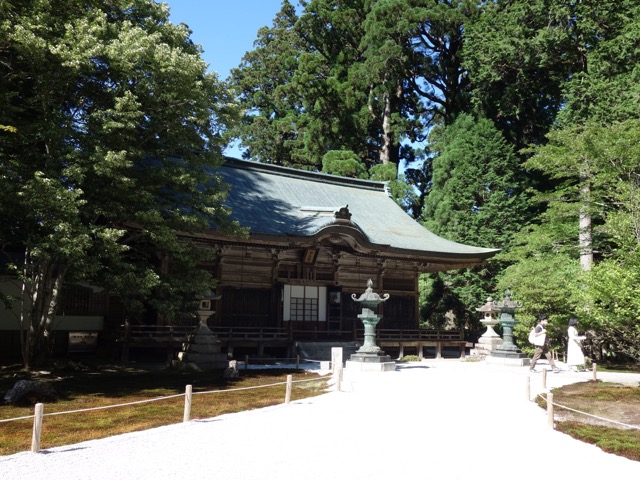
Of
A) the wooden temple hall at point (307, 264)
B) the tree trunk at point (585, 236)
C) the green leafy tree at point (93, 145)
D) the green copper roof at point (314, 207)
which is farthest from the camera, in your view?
the tree trunk at point (585, 236)

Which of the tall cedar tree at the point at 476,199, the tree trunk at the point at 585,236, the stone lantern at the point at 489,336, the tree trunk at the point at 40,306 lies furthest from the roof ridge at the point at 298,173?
the tree trunk at the point at 40,306

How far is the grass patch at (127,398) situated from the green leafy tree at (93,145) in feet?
5.45

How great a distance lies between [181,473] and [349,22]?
37.1 metres

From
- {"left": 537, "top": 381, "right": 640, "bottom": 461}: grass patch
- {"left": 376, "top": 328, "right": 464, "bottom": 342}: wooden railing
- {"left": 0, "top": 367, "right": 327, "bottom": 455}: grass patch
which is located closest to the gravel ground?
{"left": 537, "top": 381, "right": 640, "bottom": 461}: grass patch

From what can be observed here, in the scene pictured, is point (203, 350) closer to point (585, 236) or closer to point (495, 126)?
point (585, 236)

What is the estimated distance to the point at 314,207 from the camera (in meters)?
21.8

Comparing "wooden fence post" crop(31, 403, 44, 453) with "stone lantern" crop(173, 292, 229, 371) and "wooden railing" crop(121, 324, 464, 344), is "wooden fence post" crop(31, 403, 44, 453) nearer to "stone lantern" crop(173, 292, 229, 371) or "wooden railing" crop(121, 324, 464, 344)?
"stone lantern" crop(173, 292, 229, 371)

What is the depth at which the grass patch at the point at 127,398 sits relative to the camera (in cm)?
753

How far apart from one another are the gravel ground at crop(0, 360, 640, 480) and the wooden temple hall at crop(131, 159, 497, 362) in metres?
8.10

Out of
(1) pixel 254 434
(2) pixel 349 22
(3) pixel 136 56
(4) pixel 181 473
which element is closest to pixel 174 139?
(3) pixel 136 56

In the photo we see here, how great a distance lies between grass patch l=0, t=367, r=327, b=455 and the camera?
7.53m

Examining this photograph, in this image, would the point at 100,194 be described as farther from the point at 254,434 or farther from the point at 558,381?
the point at 558,381

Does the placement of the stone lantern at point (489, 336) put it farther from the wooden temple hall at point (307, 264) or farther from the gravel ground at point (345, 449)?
the gravel ground at point (345, 449)

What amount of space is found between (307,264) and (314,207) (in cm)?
248
